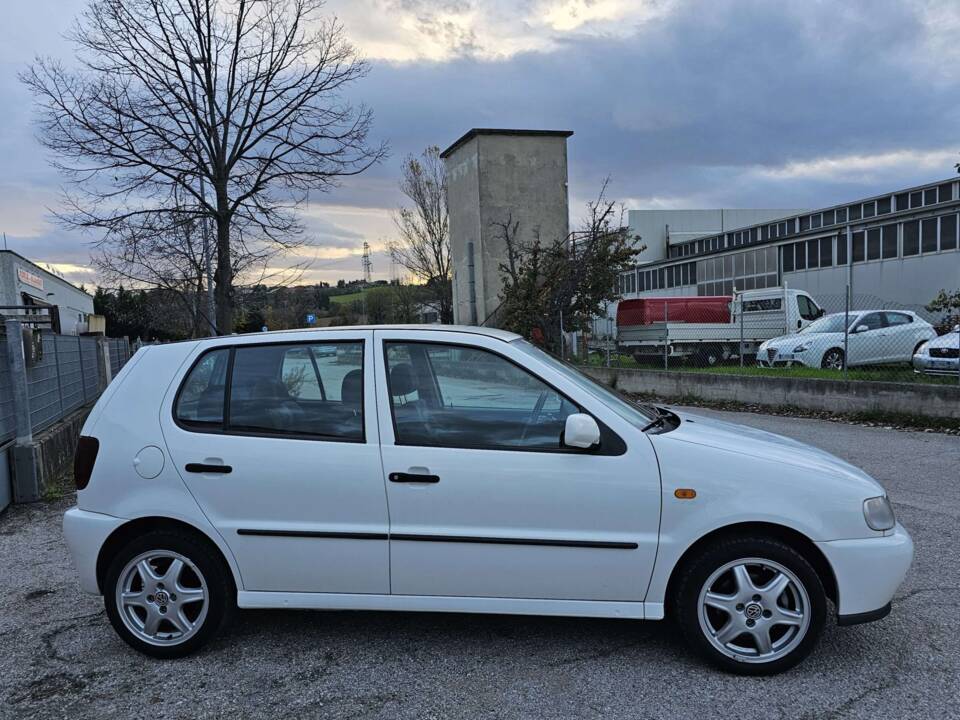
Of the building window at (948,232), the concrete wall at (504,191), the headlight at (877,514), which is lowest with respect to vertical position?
the headlight at (877,514)

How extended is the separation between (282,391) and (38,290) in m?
45.8

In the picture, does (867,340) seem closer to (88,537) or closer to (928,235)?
(928,235)

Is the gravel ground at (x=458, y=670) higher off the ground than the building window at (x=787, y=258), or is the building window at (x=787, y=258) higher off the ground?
the building window at (x=787, y=258)

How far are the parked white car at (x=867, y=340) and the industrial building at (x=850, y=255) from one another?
0.51 metres

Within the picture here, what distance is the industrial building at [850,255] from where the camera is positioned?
26875 mm

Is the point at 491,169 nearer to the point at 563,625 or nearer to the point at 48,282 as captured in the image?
the point at 563,625

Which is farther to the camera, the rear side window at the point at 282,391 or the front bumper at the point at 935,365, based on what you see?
the front bumper at the point at 935,365

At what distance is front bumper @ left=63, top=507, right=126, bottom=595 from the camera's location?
367cm

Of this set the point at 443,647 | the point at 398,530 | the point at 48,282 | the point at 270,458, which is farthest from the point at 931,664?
the point at 48,282

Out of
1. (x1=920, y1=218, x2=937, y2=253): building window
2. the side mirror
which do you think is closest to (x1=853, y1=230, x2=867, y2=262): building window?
(x1=920, y1=218, x2=937, y2=253): building window

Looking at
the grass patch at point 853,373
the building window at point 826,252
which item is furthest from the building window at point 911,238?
the grass patch at point 853,373

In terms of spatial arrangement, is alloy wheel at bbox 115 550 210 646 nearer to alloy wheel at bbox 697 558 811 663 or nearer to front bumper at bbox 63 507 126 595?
front bumper at bbox 63 507 126 595

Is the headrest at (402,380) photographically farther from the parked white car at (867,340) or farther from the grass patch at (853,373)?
the parked white car at (867,340)

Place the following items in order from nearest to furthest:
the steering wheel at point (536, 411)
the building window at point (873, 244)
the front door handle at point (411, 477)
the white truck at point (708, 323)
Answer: the front door handle at point (411, 477) < the steering wheel at point (536, 411) < the white truck at point (708, 323) < the building window at point (873, 244)
